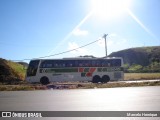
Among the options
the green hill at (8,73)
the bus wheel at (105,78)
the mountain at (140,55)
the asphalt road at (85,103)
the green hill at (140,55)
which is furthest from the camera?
the mountain at (140,55)

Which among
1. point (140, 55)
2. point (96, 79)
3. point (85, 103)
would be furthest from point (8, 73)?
point (140, 55)

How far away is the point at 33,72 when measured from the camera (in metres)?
38.0

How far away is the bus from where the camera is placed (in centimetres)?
3809

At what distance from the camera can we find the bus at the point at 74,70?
38094mm

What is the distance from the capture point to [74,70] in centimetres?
3862

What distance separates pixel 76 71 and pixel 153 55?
122258 millimetres

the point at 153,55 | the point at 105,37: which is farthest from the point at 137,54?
the point at 105,37

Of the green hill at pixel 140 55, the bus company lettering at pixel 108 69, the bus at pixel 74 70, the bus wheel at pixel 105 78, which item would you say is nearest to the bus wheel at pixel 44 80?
the bus at pixel 74 70

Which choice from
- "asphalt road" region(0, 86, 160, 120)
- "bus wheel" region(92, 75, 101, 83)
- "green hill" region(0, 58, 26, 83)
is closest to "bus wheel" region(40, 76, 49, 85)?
"green hill" region(0, 58, 26, 83)

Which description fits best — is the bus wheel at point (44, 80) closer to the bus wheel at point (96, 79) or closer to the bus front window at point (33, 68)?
the bus front window at point (33, 68)

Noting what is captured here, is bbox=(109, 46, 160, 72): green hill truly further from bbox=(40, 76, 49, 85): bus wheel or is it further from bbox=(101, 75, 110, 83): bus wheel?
bbox=(40, 76, 49, 85): bus wheel

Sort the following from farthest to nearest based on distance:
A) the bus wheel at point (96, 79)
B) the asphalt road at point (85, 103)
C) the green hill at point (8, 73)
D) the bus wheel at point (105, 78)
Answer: the green hill at point (8, 73) → the bus wheel at point (105, 78) → the bus wheel at point (96, 79) → the asphalt road at point (85, 103)

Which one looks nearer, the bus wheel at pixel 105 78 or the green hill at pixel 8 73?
the bus wheel at pixel 105 78

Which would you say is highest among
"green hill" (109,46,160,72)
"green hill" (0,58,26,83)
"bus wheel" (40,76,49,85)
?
"green hill" (109,46,160,72)
